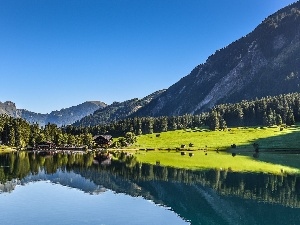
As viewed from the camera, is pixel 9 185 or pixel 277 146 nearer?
pixel 9 185

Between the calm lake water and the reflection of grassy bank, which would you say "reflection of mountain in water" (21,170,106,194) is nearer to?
the calm lake water

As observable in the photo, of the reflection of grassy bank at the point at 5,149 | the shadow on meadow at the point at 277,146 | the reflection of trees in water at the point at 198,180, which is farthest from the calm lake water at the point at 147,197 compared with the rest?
the reflection of grassy bank at the point at 5,149

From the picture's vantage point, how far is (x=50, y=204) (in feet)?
183

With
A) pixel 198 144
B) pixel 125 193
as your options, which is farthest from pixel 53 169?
pixel 198 144

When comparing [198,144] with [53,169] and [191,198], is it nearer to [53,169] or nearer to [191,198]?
[53,169]

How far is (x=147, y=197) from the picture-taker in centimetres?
6284

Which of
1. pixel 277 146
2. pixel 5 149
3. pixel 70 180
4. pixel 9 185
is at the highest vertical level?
pixel 5 149

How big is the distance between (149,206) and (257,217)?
15487 mm

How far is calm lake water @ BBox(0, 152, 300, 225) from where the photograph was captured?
48.1 meters

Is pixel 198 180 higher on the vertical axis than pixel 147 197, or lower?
higher

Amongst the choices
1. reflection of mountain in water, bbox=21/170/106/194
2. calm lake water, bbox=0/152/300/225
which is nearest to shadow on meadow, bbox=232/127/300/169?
calm lake water, bbox=0/152/300/225

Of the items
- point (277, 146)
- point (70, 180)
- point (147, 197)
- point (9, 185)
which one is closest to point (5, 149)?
point (70, 180)

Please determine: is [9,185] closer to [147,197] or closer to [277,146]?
[147,197]

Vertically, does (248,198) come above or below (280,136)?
below
